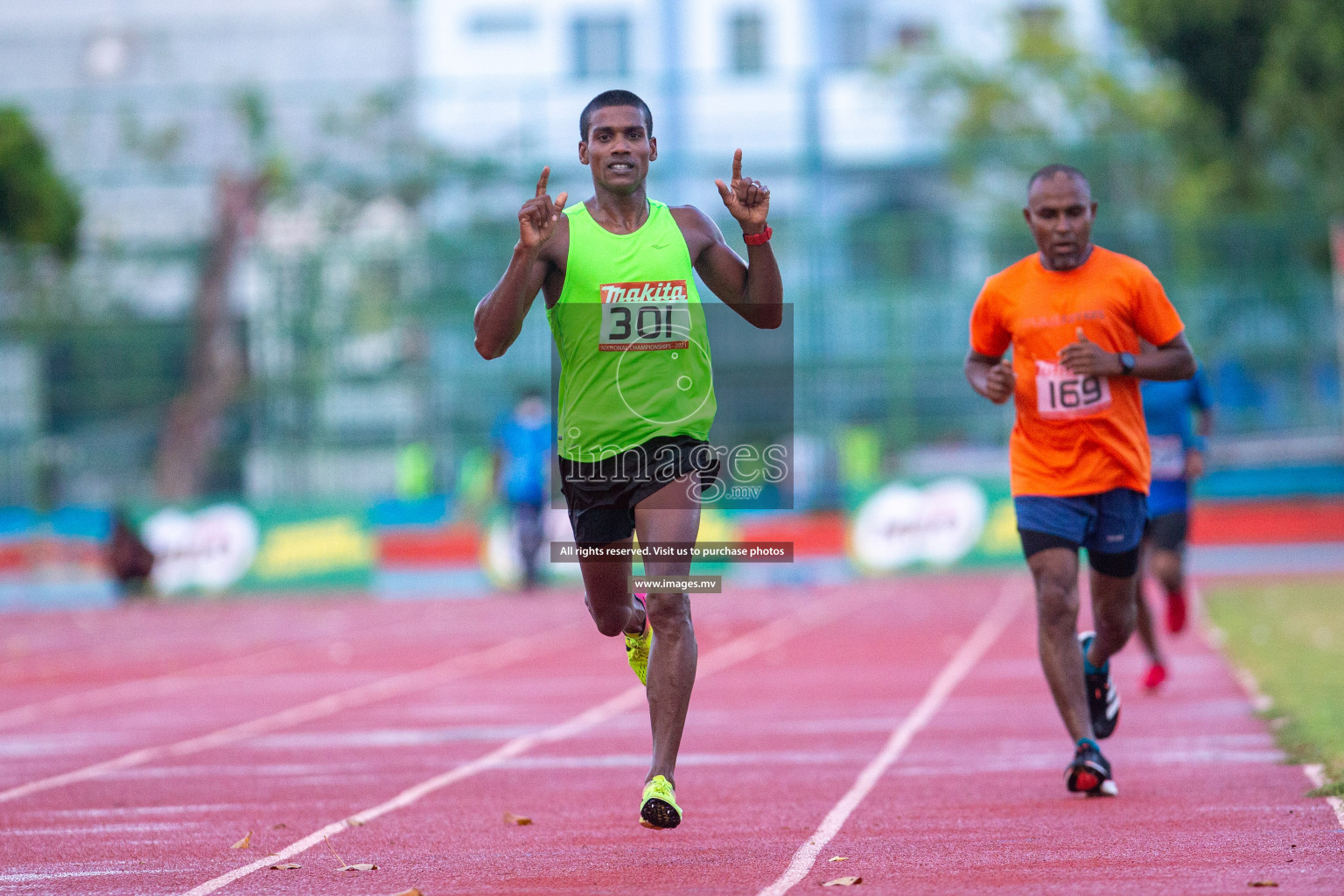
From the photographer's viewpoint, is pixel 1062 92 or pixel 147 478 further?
pixel 1062 92

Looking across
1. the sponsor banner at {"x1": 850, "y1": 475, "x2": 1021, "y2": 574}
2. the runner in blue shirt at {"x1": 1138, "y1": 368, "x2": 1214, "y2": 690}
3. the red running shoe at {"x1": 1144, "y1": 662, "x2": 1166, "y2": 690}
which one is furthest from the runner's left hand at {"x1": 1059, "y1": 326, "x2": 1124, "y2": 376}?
the sponsor banner at {"x1": 850, "y1": 475, "x2": 1021, "y2": 574}

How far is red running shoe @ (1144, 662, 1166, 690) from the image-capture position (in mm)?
11297

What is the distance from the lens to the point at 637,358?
646 cm

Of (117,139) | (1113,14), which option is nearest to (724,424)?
(1113,14)

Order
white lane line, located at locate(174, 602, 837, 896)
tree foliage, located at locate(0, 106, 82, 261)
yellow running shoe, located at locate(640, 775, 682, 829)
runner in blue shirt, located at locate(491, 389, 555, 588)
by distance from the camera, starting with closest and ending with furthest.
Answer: yellow running shoe, located at locate(640, 775, 682, 829), white lane line, located at locate(174, 602, 837, 896), tree foliage, located at locate(0, 106, 82, 261), runner in blue shirt, located at locate(491, 389, 555, 588)

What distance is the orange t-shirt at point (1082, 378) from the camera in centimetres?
746

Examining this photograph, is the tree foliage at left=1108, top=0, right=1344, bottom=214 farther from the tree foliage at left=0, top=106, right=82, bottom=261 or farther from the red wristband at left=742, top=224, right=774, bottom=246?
the red wristband at left=742, top=224, right=774, bottom=246

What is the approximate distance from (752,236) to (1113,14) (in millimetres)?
21035

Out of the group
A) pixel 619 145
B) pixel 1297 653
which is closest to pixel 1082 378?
pixel 619 145

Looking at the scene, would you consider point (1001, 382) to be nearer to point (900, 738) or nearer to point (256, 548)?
point (900, 738)

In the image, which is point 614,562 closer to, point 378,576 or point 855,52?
point 378,576

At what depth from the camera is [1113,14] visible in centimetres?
2608

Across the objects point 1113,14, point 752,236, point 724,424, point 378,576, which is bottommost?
point 378,576

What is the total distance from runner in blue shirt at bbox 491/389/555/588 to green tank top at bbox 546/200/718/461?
14.6 m
